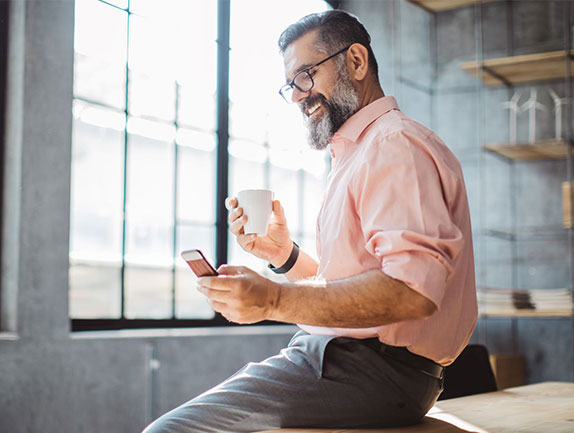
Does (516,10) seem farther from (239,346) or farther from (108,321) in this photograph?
(108,321)

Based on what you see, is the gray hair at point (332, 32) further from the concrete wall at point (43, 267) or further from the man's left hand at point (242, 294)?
the concrete wall at point (43, 267)

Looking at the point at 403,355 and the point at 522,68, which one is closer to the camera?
the point at 403,355

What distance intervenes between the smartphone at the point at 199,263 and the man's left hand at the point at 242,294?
0.5 inches

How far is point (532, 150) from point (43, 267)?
8.96 ft

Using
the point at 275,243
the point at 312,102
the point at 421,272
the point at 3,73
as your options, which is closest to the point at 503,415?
the point at 421,272

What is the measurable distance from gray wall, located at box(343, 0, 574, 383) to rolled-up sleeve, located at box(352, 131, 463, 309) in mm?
2998

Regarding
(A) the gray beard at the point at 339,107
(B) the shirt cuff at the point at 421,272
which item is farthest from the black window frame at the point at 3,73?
(B) the shirt cuff at the point at 421,272

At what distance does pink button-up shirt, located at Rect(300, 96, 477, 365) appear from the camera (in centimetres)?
125

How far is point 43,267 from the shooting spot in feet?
9.46

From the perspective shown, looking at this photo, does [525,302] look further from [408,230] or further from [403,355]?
[408,230]

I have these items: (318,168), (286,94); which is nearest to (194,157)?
(318,168)

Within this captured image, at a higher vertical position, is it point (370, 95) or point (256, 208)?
point (370, 95)

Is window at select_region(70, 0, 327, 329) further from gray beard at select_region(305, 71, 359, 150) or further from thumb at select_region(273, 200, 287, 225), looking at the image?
gray beard at select_region(305, 71, 359, 150)

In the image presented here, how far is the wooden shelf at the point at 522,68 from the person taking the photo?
4.05 m
